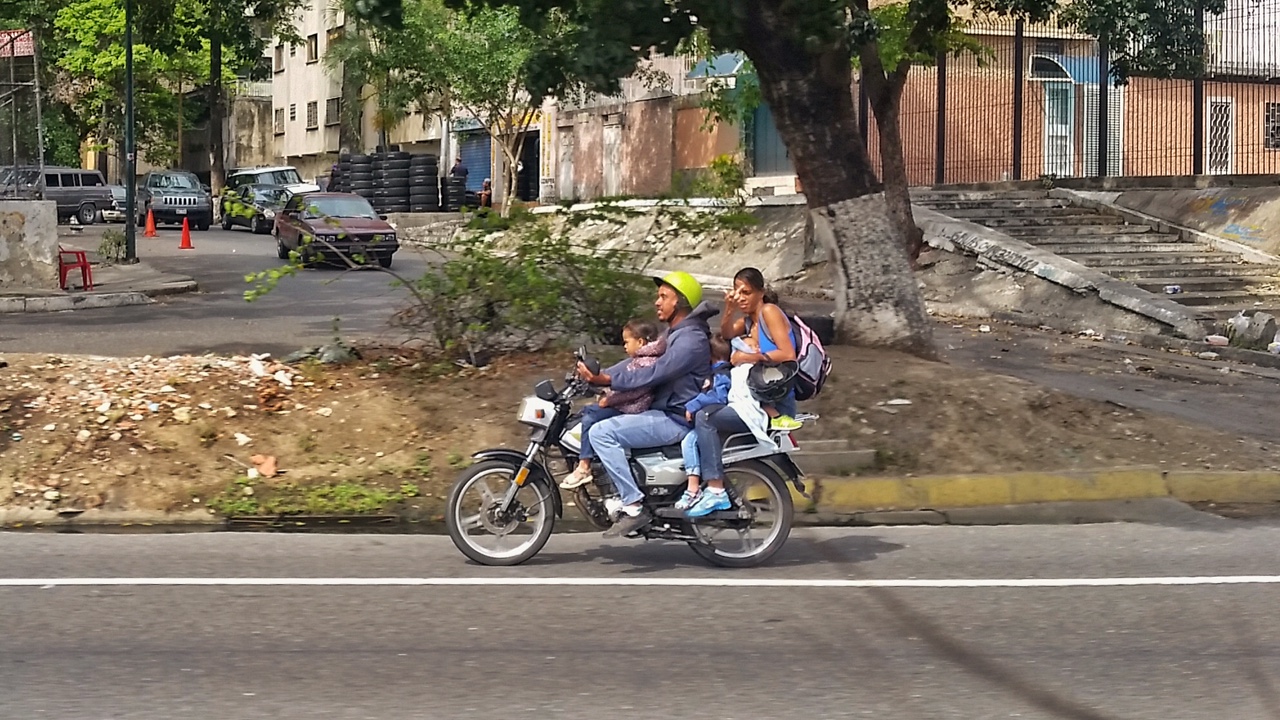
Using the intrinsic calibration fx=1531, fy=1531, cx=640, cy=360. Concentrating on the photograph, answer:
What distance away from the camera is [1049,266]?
20.4 m

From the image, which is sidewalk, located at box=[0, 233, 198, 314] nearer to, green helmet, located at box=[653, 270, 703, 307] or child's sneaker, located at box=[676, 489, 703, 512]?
green helmet, located at box=[653, 270, 703, 307]

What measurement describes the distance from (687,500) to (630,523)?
12.3 inches

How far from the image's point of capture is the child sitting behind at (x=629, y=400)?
7.86m

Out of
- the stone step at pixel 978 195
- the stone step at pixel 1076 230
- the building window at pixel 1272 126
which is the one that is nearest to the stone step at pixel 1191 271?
the stone step at pixel 1076 230

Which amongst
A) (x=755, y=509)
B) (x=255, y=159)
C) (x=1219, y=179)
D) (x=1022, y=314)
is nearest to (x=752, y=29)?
(x=755, y=509)

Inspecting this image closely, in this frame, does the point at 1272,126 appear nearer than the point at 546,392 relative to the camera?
No

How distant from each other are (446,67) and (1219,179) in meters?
21.9

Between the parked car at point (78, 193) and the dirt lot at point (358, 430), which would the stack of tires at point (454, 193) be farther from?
the dirt lot at point (358, 430)

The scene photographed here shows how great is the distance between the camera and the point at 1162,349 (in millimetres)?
17703

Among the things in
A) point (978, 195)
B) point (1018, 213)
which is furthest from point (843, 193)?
point (978, 195)

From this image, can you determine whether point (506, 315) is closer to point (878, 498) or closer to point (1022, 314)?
point (878, 498)

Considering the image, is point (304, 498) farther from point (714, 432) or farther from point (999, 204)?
point (999, 204)

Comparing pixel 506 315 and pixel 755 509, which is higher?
pixel 506 315

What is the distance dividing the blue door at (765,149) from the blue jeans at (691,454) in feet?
85.1
